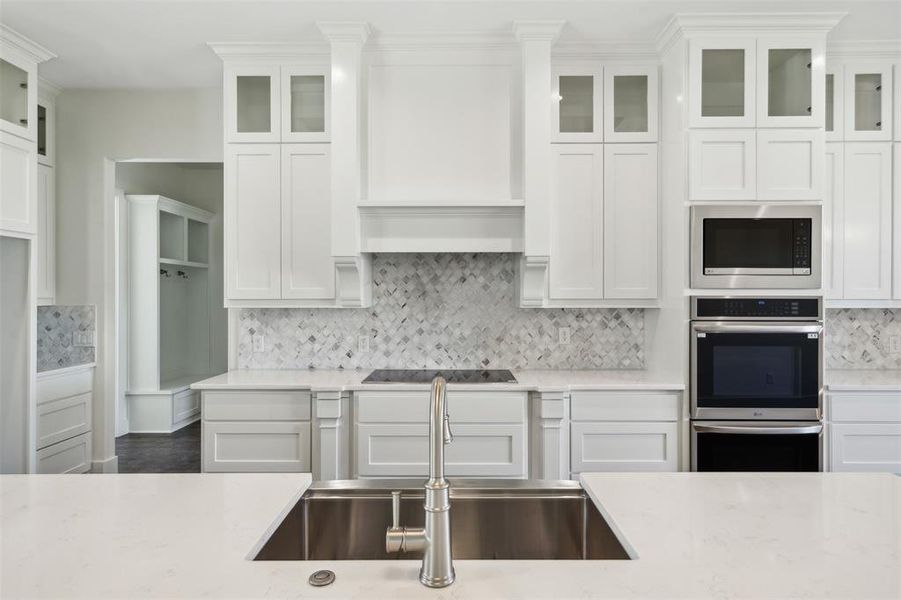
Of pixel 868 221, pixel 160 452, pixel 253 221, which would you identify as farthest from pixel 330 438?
pixel 868 221

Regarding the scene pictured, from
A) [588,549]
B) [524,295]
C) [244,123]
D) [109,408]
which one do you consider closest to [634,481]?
[588,549]

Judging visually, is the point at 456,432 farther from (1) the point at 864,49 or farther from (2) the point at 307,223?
(1) the point at 864,49

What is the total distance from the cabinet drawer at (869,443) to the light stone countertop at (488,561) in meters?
1.70

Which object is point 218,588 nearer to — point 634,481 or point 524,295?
point 634,481

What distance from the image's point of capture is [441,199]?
3053 mm

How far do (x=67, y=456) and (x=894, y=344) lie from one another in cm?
516

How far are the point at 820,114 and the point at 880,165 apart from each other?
601mm

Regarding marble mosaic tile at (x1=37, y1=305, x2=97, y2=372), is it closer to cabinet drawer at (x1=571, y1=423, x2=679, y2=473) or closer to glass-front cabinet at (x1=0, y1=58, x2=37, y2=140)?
glass-front cabinet at (x1=0, y1=58, x2=37, y2=140)

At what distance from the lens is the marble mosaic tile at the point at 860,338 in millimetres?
3391

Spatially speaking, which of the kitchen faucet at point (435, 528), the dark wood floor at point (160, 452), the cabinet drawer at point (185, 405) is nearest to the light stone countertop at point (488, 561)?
the kitchen faucet at point (435, 528)

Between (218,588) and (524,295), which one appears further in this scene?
(524,295)

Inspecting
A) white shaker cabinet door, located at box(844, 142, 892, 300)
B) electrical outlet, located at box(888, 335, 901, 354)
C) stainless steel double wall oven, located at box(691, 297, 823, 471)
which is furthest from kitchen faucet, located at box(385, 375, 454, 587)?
electrical outlet, located at box(888, 335, 901, 354)

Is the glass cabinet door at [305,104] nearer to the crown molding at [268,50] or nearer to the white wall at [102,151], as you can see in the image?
the crown molding at [268,50]

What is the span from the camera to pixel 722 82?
2.85 metres
